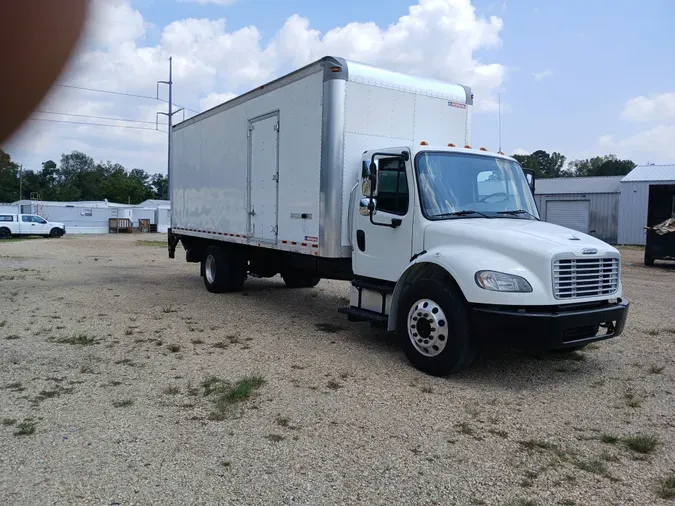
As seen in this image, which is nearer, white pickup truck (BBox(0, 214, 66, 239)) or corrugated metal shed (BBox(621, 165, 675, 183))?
corrugated metal shed (BBox(621, 165, 675, 183))

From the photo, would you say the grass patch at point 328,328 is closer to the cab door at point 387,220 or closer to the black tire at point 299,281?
the cab door at point 387,220

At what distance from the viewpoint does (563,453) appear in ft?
14.2

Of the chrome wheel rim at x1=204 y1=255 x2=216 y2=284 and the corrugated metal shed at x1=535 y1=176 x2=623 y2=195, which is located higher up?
the corrugated metal shed at x1=535 y1=176 x2=623 y2=195

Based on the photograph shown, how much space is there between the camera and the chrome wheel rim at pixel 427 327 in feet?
19.7

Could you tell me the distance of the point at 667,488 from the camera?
376 cm

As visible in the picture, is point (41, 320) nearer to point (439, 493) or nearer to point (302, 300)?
point (302, 300)

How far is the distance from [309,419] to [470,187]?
3523mm

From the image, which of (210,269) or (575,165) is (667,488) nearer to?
(210,269)

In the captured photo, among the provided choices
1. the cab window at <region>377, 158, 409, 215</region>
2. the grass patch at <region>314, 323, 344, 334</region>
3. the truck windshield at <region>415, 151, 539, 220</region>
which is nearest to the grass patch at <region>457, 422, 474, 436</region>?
the truck windshield at <region>415, 151, 539, 220</region>

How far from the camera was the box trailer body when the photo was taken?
761 centimetres

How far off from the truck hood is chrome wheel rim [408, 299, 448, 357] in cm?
77

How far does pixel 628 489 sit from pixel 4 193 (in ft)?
12.9

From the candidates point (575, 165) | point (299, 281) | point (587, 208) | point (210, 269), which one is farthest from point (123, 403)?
point (575, 165)

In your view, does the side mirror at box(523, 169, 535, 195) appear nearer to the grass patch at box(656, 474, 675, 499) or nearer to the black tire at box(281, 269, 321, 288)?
the grass patch at box(656, 474, 675, 499)
